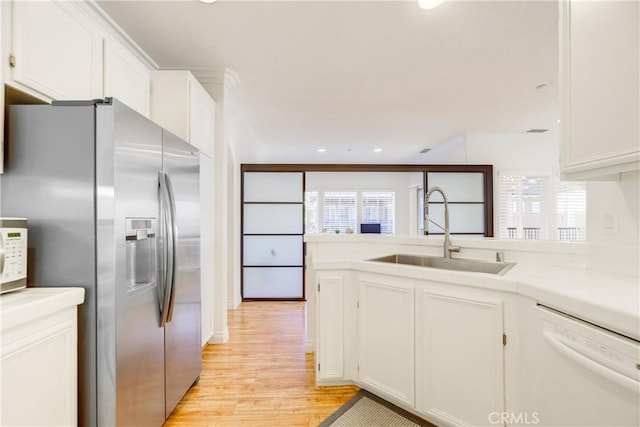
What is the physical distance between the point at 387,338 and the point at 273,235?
3.13 m

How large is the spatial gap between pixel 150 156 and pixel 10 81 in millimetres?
577

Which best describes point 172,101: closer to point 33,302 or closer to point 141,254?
point 141,254

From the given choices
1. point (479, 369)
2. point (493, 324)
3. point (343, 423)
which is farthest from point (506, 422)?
point (343, 423)

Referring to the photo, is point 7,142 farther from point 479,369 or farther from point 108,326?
point 479,369

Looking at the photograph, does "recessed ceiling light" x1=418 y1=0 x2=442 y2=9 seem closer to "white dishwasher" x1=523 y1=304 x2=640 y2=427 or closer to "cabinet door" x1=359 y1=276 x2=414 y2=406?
"cabinet door" x1=359 y1=276 x2=414 y2=406

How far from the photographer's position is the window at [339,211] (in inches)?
320

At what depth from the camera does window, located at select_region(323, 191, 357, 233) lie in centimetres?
813

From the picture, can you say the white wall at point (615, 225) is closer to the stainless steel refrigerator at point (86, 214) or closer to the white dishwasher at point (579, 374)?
A: the white dishwasher at point (579, 374)

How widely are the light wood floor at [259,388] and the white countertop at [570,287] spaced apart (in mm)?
918

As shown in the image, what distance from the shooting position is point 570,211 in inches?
205

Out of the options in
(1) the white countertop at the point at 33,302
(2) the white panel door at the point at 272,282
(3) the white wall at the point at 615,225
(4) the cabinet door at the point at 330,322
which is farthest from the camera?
(2) the white panel door at the point at 272,282

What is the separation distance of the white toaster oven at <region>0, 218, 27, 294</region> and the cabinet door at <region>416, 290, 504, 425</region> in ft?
5.79

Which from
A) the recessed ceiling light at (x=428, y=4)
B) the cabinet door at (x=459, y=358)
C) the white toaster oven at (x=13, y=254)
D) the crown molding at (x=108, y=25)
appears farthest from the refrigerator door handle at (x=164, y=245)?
the recessed ceiling light at (x=428, y=4)

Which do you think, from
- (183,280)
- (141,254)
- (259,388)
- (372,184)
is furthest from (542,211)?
(141,254)
